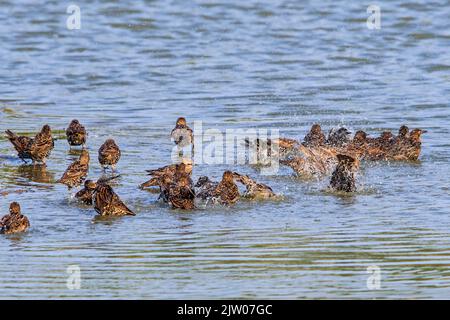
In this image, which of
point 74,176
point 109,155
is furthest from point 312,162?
point 74,176

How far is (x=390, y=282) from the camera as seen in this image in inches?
343

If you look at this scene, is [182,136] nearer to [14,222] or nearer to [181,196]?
[181,196]

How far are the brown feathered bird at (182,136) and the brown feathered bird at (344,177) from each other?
8.77ft

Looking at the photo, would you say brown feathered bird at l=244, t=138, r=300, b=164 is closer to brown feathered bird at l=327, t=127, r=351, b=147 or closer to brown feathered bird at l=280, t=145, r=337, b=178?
brown feathered bird at l=280, t=145, r=337, b=178

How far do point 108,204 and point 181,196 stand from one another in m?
0.73

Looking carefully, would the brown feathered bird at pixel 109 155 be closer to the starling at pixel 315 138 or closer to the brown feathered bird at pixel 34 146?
the brown feathered bird at pixel 34 146

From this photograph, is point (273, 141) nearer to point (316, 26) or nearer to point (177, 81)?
A: point (177, 81)

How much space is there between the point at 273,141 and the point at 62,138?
3.06m

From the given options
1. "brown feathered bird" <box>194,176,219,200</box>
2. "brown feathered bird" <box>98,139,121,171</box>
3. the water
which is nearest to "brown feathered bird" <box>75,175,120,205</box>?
the water

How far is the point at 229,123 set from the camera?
52.2 feet

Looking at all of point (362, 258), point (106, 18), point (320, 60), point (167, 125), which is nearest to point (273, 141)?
point (167, 125)

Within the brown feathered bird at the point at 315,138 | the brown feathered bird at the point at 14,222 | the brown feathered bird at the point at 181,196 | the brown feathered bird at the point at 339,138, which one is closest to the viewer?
the brown feathered bird at the point at 14,222

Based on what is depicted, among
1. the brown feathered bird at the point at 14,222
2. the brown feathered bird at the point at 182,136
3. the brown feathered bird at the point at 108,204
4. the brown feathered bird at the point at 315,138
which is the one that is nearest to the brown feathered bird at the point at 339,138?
the brown feathered bird at the point at 315,138

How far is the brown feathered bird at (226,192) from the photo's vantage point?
36.7 feet
